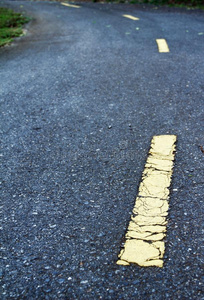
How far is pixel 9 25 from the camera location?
9.48 meters

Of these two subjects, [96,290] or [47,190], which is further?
[47,190]

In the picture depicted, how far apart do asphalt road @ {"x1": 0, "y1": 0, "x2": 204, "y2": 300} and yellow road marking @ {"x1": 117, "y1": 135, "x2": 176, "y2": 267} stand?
0.06 m

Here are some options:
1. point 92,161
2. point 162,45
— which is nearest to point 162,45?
point 162,45

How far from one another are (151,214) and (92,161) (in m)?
0.92

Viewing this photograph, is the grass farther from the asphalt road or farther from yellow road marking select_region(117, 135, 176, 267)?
yellow road marking select_region(117, 135, 176, 267)

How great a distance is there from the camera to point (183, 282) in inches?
84.7

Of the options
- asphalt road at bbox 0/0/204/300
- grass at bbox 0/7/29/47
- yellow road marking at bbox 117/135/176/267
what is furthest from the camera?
grass at bbox 0/7/29/47

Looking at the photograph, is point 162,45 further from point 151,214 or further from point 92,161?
point 151,214

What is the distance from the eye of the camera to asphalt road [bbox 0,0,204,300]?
2246 millimetres

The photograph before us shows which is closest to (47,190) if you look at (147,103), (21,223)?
(21,223)

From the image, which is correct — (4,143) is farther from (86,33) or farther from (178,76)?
(86,33)

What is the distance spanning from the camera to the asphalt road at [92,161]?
2246 millimetres

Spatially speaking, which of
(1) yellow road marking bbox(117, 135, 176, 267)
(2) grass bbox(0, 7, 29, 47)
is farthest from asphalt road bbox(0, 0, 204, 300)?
(2) grass bbox(0, 7, 29, 47)

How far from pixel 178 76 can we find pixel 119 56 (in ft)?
4.65
